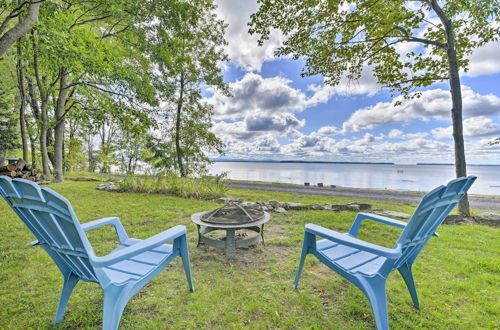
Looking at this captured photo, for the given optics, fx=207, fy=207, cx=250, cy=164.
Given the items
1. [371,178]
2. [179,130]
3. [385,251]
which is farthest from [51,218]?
[371,178]

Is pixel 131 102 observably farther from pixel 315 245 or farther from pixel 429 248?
pixel 429 248

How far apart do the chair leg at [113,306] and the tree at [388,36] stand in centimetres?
660

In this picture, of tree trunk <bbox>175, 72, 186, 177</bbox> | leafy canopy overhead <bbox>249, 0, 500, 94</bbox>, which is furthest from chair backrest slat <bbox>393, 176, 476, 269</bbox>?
tree trunk <bbox>175, 72, 186, 177</bbox>

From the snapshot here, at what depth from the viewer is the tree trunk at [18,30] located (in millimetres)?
4571

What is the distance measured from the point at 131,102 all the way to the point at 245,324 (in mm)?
9315

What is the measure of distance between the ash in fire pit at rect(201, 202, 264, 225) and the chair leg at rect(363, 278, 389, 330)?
151 centimetres

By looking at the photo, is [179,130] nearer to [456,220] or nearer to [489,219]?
[456,220]

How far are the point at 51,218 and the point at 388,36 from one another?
7373 millimetres

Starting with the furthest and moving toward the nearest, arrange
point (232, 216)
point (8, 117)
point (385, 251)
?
point (8, 117), point (232, 216), point (385, 251)

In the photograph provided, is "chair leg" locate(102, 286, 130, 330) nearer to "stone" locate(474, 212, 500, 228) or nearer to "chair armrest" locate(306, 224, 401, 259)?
"chair armrest" locate(306, 224, 401, 259)

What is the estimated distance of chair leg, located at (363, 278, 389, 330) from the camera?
1.34 meters

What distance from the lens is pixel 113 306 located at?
1257mm

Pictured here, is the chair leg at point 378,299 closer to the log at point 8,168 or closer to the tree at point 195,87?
the tree at point 195,87

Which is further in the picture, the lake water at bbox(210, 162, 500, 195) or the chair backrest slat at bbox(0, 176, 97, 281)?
the lake water at bbox(210, 162, 500, 195)
